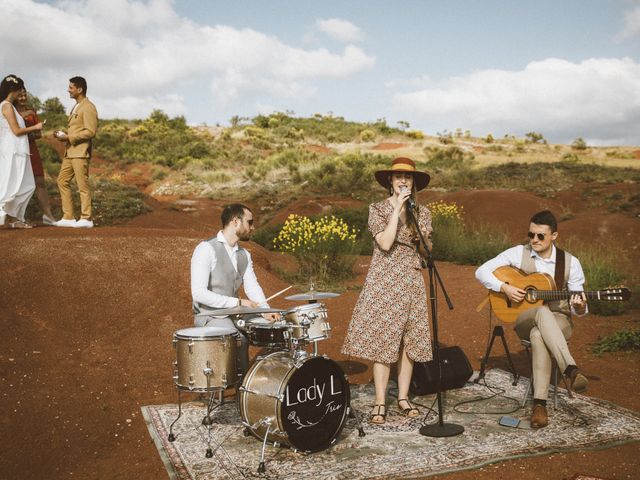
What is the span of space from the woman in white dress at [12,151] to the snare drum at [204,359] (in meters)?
6.22

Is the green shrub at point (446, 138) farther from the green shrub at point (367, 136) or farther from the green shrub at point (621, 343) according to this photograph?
the green shrub at point (621, 343)

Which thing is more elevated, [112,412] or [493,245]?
[493,245]

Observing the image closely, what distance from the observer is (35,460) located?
4797 millimetres

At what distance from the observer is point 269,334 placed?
4.58 metres

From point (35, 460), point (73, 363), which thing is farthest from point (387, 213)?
point (73, 363)

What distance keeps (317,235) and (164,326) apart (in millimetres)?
4672

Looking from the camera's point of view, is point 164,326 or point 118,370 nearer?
point 118,370

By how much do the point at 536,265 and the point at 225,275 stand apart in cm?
272

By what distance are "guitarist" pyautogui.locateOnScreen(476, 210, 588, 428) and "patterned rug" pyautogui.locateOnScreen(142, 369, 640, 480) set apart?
1.17 ft

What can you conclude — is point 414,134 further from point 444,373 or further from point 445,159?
point 444,373

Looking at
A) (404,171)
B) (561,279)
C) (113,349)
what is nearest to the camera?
(404,171)

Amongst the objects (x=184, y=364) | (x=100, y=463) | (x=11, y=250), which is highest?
(x=11, y=250)

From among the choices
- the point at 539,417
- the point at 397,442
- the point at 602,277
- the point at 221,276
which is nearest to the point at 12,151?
the point at 221,276

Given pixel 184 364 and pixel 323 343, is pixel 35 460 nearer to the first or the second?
pixel 184 364
